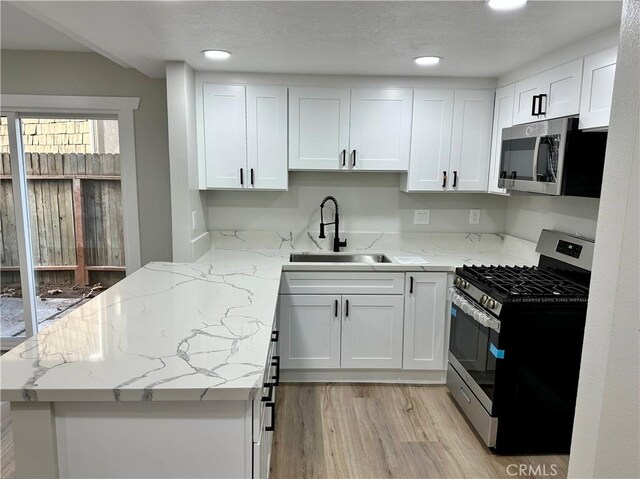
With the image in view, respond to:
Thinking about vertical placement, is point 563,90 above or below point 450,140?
above

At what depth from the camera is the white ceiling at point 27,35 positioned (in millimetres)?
2428

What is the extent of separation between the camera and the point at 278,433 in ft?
8.09

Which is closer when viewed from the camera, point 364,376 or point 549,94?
point 549,94

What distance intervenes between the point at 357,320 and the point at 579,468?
1846 mm

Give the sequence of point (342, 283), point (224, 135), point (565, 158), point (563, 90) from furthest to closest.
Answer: point (224, 135)
point (342, 283)
point (563, 90)
point (565, 158)

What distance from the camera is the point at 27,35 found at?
2779 mm

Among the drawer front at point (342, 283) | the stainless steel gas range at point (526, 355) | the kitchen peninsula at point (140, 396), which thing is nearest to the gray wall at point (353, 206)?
the drawer front at point (342, 283)

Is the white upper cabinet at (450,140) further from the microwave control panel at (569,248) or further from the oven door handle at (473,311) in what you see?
the oven door handle at (473,311)

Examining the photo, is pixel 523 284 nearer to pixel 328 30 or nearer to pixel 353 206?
pixel 353 206

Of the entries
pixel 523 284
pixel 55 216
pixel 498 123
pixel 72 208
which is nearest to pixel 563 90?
pixel 498 123

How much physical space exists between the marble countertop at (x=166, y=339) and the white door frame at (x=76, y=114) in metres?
0.77

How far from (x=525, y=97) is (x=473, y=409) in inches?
76.2

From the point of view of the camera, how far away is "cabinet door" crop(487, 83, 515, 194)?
2904 mm

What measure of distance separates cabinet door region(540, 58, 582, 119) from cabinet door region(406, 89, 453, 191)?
73 cm
